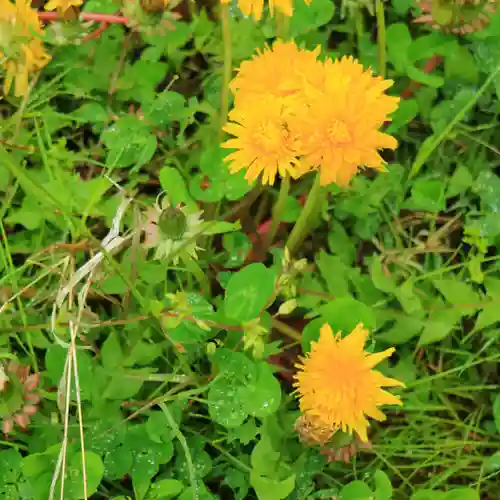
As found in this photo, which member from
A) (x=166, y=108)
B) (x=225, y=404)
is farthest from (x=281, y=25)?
(x=225, y=404)

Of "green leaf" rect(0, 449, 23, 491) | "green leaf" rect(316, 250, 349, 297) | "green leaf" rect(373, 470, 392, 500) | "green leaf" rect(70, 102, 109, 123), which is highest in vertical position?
"green leaf" rect(70, 102, 109, 123)

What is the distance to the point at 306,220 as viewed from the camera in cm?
94

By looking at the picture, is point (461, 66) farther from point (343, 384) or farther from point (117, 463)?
point (117, 463)

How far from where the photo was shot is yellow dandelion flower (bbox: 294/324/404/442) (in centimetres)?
77

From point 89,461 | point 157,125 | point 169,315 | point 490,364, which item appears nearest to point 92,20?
point 157,125

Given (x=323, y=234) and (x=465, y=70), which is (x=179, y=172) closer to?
(x=323, y=234)

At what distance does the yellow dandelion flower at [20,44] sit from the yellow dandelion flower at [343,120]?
0.48 m

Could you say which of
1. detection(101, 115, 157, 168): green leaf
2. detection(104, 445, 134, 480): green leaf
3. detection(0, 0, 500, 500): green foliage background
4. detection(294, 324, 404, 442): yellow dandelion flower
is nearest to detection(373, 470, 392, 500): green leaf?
detection(0, 0, 500, 500): green foliage background

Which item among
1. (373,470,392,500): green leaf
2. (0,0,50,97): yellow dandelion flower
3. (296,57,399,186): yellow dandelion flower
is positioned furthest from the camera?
(0,0,50,97): yellow dandelion flower

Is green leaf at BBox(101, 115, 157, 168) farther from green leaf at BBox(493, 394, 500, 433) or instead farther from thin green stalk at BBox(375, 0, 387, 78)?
green leaf at BBox(493, 394, 500, 433)

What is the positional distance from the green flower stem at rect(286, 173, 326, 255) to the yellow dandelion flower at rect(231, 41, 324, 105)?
5.5 inches

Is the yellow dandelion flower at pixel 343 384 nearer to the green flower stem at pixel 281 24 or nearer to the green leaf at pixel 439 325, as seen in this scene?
the green leaf at pixel 439 325

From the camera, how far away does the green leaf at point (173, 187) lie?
939mm

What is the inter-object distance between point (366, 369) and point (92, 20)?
705 millimetres
